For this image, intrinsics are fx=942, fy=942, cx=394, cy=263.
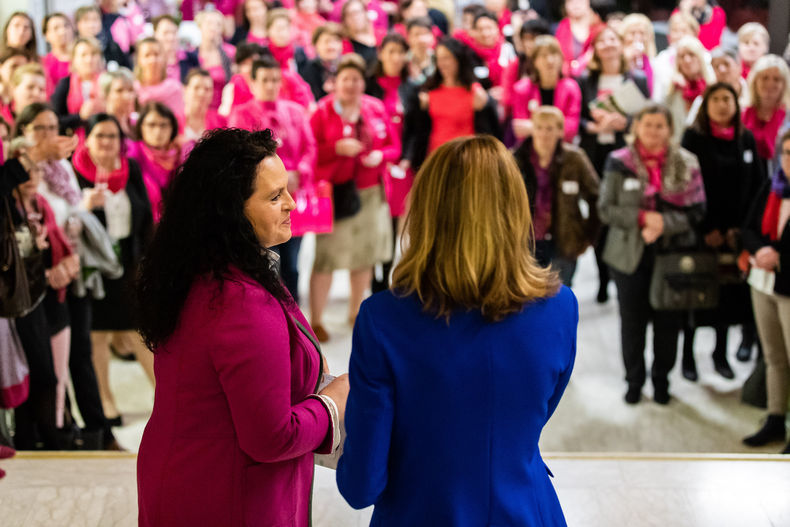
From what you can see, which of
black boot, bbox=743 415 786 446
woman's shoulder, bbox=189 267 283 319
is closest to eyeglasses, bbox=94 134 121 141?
woman's shoulder, bbox=189 267 283 319

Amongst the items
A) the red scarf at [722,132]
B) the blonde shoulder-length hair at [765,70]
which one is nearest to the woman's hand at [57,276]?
the red scarf at [722,132]

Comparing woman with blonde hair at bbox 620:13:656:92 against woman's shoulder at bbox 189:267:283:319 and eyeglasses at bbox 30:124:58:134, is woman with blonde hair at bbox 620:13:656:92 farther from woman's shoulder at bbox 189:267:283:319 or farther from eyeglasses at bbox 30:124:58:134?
woman's shoulder at bbox 189:267:283:319

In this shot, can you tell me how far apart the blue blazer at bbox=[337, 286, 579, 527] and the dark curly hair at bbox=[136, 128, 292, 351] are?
314mm

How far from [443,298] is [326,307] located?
4751mm

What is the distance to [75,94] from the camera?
20.1ft

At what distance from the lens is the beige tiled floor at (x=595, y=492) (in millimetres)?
3199

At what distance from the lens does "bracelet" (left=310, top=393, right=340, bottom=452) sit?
1965 millimetres

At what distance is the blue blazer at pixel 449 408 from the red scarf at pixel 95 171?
123 inches

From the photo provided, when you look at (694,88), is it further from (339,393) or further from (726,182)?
(339,393)

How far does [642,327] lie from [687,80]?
2.00 metres

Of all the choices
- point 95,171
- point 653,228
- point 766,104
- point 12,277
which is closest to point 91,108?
point 95,171

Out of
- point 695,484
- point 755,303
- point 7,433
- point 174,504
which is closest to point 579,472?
point 695,484

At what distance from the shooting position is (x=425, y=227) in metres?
1.70

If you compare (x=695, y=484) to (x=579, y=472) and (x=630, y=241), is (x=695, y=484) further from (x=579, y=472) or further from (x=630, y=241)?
(x=630, y=241)
